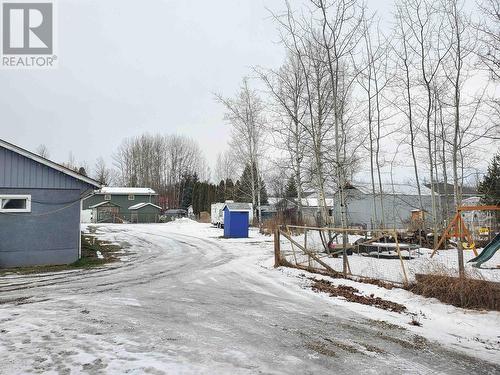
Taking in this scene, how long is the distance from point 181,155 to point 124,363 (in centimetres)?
8050

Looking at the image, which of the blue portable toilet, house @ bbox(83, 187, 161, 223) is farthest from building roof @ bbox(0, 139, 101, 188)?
house @ bbox(83, 187, 161, 223)

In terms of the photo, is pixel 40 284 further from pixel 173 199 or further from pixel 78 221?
pixel 173 199

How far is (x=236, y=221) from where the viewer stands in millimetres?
27297

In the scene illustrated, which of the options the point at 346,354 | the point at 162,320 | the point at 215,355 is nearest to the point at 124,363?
the point at 215,355

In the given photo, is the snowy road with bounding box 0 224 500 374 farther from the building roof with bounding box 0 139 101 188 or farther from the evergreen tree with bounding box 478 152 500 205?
the evergreen tree with bounding box 478 152 500 205

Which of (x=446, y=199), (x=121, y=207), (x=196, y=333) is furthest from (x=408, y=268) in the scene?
(x=121, y=207)

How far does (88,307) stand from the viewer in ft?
24.1

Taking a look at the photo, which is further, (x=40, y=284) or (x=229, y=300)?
(x=40, y=284)

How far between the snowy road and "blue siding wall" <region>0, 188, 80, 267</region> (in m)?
3.69

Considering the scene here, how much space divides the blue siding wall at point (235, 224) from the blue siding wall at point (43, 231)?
521 inches

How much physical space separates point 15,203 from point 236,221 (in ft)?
50.0

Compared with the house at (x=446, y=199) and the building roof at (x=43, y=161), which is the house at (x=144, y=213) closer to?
the house at (x=446, y=199)

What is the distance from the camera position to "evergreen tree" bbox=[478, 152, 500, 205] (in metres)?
27.5

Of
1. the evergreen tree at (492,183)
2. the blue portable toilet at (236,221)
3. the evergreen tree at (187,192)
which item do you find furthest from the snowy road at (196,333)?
the evergreen tree at (187,192)
